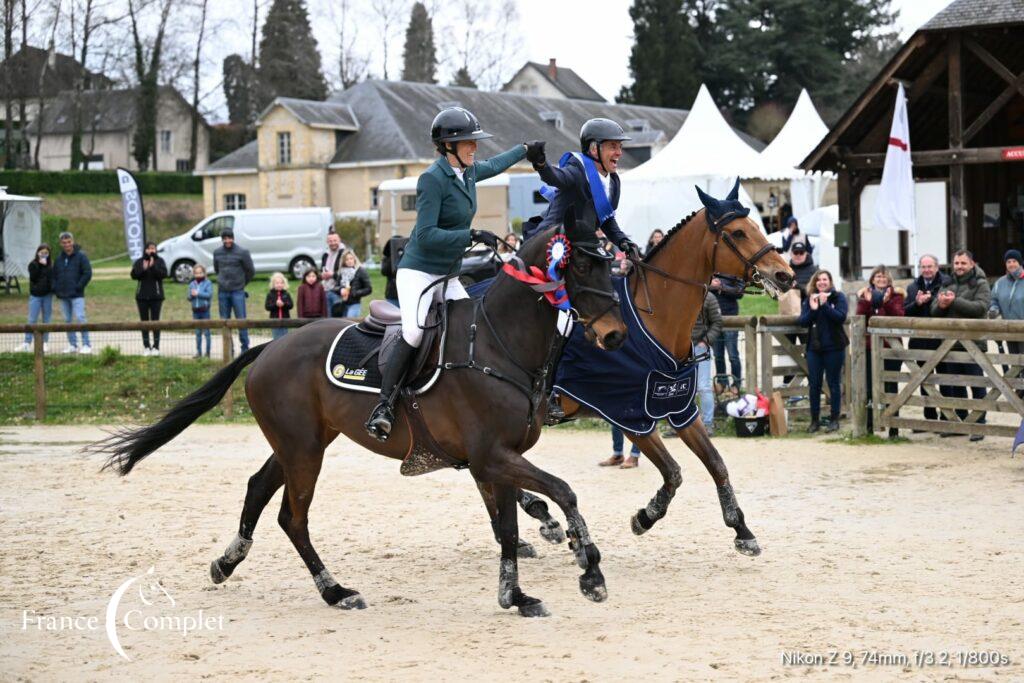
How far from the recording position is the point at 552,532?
9.04 meters

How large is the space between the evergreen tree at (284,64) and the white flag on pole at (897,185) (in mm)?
52358

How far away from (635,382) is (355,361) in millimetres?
2127

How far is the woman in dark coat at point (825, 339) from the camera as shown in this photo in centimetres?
1469

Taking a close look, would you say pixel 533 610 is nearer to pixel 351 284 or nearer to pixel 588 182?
pixel 588 182

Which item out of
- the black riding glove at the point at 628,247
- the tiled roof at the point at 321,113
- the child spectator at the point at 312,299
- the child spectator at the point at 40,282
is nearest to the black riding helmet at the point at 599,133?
the black riding glove at the point at 628,247

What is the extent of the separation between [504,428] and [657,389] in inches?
76.8

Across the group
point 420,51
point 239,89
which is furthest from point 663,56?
point 239,89

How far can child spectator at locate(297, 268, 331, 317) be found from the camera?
61.9 ft

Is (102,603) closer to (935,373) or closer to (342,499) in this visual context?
(342,499)

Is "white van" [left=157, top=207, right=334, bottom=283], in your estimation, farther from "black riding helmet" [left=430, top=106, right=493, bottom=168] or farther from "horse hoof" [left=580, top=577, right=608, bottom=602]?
"horse hoof" [left=580, top=577, right=608, bottom=602]

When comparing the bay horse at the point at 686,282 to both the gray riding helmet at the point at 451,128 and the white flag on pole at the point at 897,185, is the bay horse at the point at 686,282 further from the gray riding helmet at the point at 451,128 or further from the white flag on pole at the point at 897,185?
the white flag on pole at the point at 897,185

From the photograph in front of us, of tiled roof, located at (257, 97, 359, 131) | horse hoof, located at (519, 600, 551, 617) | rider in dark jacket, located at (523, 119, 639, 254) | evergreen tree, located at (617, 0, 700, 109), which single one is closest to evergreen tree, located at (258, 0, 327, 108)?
tiled roof, located at (257, 97, 359, 131)

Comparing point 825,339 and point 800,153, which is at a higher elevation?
point 800,153

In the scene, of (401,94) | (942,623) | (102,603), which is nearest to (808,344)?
(942,623)
